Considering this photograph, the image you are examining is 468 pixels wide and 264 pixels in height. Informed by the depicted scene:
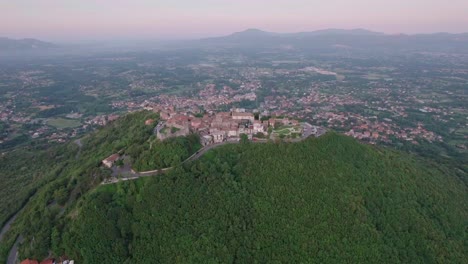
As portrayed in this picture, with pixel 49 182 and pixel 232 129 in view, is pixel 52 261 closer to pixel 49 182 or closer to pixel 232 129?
pixel 49 182

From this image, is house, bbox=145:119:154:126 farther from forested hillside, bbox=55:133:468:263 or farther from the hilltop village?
forested hillside, bbox=55:133:468:263

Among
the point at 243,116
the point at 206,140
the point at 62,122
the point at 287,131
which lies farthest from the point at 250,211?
the point at 62,122

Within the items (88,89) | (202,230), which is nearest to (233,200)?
(202,230)

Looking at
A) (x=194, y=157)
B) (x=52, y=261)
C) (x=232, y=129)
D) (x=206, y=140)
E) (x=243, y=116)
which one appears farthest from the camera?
(x=243, y=116)

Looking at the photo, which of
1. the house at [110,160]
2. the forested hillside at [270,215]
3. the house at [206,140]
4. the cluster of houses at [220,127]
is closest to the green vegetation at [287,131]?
the cluster of houses at [220,127]

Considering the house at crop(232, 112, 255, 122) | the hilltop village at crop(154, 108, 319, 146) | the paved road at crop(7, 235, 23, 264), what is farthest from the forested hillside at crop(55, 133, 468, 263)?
the house at crop(232, 112, 255, 122)

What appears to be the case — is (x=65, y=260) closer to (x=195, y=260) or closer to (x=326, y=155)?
(x=195, y=260)
